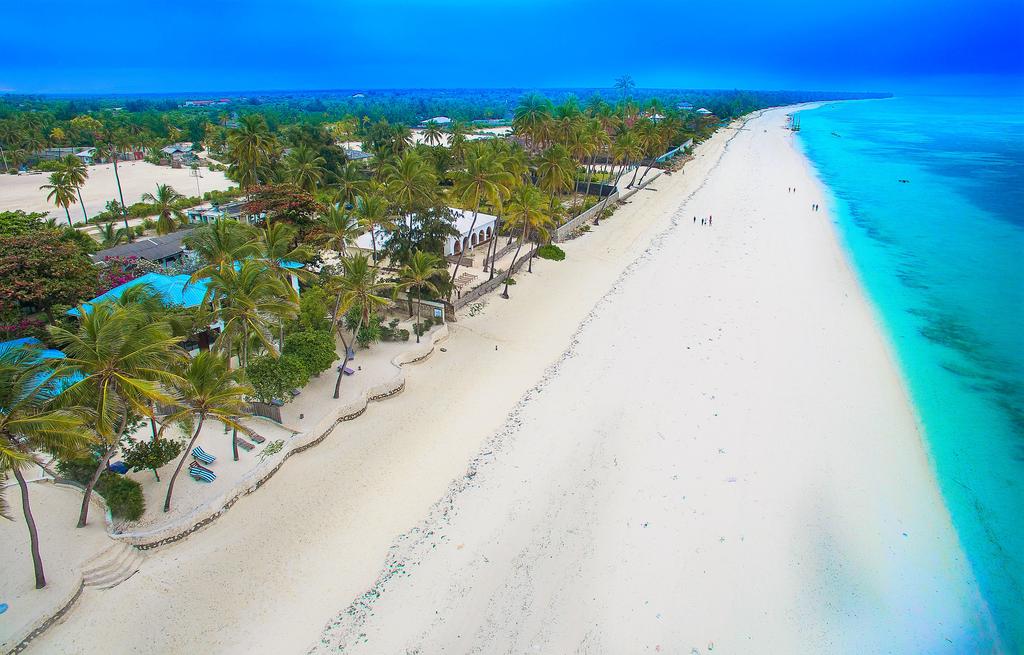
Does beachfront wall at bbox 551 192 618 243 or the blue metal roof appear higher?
the blue metal roof

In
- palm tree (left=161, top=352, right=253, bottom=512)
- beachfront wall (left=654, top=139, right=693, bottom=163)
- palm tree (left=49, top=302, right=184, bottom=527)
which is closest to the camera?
palm tree (left=49, top=302, right=184, bottom=527)

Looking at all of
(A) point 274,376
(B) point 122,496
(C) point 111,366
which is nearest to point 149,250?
(A) point 274,376

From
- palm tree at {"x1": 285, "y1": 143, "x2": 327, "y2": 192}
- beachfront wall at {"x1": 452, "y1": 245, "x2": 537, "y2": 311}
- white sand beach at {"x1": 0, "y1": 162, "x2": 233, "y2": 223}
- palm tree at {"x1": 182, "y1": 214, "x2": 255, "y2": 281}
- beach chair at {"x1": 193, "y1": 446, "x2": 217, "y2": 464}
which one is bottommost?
beach chair at {"x1": 193, "y1": 446, "x2": 217, "y2": 464}

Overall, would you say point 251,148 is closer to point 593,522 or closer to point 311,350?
point 311,350

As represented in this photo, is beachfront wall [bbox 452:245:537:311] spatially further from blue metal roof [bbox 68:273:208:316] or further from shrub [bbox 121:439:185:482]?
shrub [bbox 121:439:185:482]

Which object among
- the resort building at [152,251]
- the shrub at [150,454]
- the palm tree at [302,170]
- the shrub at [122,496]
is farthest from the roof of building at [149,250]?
the shrub at [122,496]

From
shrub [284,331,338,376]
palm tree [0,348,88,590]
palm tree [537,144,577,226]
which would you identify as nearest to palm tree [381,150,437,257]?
shrub [284,331,338,376]

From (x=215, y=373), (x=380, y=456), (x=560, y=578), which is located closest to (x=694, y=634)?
(x=560, y=578)

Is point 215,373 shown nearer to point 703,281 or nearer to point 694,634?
point 694,634
